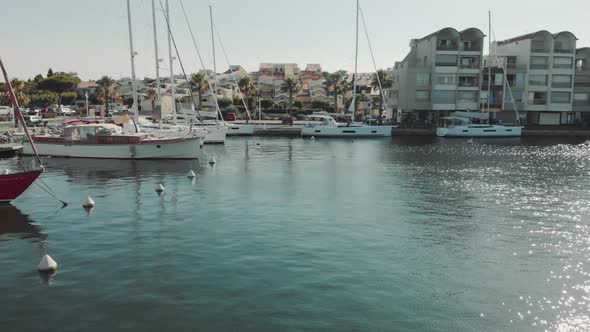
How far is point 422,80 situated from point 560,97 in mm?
27549

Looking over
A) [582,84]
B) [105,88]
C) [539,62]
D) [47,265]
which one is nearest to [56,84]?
[105,88]

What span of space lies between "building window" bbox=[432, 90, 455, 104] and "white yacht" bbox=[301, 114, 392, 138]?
14.5m

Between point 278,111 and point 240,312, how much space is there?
11405 centimetres

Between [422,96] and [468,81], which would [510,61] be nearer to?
[468,81]

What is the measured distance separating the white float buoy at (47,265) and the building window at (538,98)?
99580mm

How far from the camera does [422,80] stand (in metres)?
98.7

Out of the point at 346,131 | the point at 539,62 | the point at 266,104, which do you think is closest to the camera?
the point at 346,131

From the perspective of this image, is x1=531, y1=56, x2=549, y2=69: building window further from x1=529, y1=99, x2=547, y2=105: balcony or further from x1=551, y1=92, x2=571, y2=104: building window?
x1=529, y1=99, x2=547, y2=105: balcony

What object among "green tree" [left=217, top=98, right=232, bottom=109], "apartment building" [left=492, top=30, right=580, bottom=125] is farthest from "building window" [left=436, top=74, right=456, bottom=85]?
"green tree" [left=217, top=98, right=232, bottom=109]

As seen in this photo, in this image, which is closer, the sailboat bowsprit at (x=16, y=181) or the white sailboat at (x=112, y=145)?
the sailboat bowsprit at (x=16, y=181)

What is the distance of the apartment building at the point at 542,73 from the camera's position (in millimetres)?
98312

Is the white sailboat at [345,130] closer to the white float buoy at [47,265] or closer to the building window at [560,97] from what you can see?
the building window at [560,97]

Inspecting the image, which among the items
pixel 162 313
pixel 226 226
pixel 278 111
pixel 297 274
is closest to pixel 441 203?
pixel 226 226

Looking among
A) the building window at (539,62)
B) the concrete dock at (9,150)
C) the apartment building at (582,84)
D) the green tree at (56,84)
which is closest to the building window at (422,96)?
the building window at (539,62)
